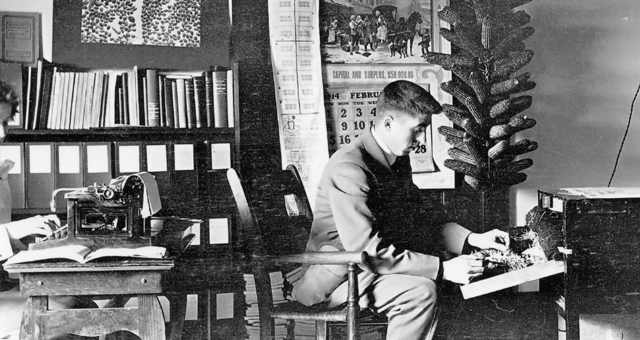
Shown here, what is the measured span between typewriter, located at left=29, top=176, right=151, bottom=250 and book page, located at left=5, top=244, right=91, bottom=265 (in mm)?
76

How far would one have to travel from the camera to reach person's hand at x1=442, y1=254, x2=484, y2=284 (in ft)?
6.17

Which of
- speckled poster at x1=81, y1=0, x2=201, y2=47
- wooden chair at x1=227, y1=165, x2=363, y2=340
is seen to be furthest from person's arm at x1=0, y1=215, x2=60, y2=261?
speckled poster at x1=81, y1=0, x2=201, y2=47

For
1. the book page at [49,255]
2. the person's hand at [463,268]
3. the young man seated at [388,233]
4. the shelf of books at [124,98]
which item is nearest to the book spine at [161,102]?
the shelf of books at [124,98]

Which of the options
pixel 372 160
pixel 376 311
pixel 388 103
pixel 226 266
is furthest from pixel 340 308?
pixel 226 266

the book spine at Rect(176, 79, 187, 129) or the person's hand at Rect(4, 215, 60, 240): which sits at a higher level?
the book spine at Rect(176, 79, 187, 129)

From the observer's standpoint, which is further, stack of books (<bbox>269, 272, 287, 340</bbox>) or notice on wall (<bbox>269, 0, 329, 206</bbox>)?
notice on wall (<bbox>269, 0, 329, 206</bbox>)

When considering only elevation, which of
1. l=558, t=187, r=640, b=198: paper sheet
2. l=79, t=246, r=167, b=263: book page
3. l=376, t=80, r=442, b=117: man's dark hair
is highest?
l=376, t=80, r=442, b=117: man's dark hair

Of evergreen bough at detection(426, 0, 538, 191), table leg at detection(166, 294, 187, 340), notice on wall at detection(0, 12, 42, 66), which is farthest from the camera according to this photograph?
evergreen bough at detection(426, 0, 538, 191)

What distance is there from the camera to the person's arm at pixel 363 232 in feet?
6.21

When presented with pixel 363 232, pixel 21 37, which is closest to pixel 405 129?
pixel 363 232

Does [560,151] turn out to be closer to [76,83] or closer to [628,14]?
[628,14]

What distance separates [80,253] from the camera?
66.0 inches

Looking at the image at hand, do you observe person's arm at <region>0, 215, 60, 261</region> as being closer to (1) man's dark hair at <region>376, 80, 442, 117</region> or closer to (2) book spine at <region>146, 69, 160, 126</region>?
(2) book spine at <region>146, 69, 160, 126</region>

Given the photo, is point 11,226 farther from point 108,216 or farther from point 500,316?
point 500,316
